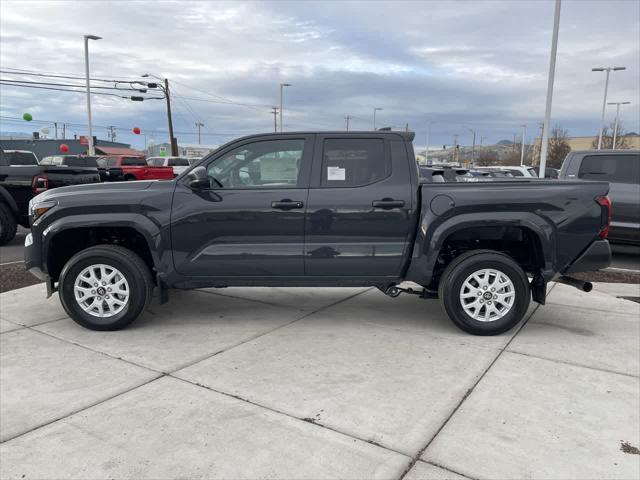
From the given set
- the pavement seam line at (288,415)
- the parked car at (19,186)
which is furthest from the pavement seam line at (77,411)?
the parked car at (19,186)

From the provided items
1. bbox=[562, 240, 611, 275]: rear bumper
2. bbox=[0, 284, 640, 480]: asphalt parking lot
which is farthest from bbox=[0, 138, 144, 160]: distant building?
bbox=[562, 240, 611, 275]: rear bumper

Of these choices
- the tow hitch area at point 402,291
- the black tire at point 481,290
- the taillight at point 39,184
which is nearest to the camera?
the black tire at point 481,290

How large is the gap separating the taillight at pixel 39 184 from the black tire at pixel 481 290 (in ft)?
25.6

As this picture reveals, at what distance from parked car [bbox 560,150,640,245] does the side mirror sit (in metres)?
6.81

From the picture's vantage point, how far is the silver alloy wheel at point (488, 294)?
15.1 feet

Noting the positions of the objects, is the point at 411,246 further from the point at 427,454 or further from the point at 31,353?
the point at 31,353

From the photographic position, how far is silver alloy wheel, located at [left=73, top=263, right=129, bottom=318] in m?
4.65

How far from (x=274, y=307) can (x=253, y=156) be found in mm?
1775

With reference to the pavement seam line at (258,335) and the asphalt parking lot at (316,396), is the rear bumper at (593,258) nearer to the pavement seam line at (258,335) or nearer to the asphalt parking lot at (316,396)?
the asphalt parking lot at (316,396)

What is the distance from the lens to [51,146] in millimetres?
72875

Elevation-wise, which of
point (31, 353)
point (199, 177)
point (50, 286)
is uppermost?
point (199, 177)

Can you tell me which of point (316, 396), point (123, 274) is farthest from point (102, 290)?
point (316, 396)

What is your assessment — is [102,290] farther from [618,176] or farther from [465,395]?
[618,176]

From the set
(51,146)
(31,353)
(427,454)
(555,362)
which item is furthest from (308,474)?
(51,146)
